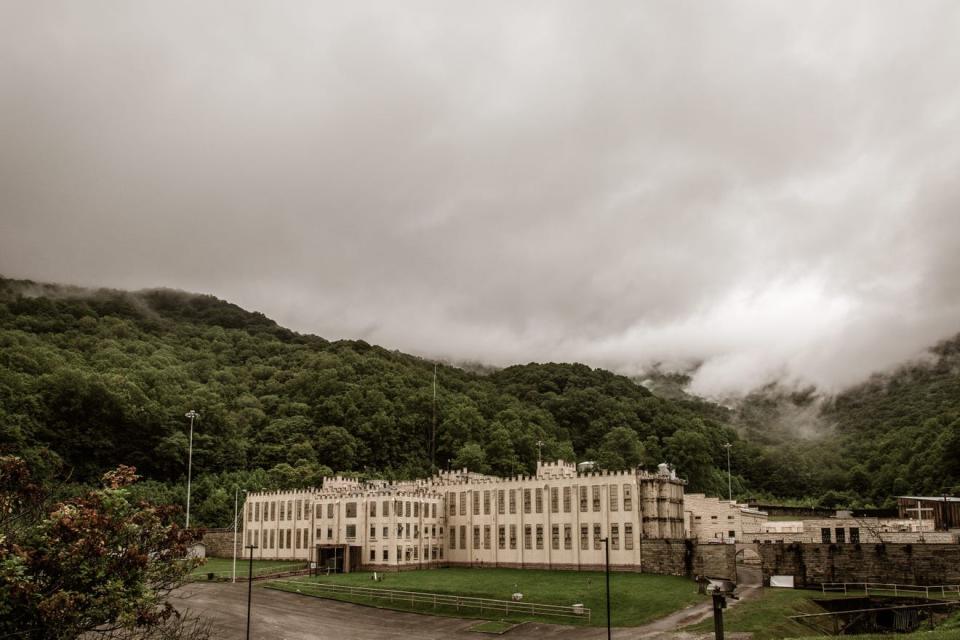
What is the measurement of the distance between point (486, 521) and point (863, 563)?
110ft

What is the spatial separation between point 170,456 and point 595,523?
71604 mm

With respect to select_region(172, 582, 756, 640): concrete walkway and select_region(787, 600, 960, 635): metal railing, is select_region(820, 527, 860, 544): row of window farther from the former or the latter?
select_region(172, 582, 756, 640): concrete walkway

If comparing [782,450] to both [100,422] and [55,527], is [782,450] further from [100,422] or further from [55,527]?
[55,527]

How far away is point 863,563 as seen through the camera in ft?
214

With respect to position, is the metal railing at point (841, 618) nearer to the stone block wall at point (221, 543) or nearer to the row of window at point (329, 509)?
the row of window at point (329, 509)

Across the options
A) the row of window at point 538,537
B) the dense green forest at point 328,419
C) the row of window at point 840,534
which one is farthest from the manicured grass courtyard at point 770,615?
the dense green forest at point 328,419

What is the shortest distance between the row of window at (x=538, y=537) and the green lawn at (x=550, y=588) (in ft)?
9.46

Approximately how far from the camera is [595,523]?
72.1m

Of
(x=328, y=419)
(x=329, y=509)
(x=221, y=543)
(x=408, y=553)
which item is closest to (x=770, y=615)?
(x=408, y=553)

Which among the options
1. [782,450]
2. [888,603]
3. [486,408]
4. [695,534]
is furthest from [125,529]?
[782,450]

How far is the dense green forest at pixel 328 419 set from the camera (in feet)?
376

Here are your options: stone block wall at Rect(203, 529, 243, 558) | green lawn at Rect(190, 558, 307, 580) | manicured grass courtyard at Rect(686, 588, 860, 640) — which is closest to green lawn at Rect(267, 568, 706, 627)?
manicured grass courtyard at Rect(686, 588, 860, 640)

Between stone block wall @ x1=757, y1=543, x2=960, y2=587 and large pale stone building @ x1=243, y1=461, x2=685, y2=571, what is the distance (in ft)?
31.4

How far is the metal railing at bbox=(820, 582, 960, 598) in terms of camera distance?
57625mm
